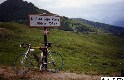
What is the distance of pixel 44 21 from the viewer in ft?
74.3

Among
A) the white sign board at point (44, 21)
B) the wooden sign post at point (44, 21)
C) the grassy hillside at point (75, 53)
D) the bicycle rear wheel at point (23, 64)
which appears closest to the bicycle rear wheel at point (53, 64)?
the grassy hillside at point (75, 53)

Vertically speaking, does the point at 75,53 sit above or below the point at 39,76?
below

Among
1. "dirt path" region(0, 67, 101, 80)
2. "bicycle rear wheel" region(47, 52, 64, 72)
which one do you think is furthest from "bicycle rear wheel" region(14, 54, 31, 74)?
"bicycle rear wheel" region(47, 52, 64, 72)

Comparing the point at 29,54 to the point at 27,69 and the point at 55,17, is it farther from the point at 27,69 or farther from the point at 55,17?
the point at 55,17

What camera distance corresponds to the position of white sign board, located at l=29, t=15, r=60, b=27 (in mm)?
22500

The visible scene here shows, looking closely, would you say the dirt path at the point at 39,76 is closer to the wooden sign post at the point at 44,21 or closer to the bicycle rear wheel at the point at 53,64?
the bicycle rear wheel at the point at 53,64

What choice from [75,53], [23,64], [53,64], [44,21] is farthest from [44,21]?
[75,53]

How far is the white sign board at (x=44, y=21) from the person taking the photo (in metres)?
22.5

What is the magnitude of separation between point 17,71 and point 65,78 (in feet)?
12.9

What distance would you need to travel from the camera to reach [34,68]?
22.9 meters

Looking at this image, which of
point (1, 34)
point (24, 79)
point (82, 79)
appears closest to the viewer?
point (24, 79)

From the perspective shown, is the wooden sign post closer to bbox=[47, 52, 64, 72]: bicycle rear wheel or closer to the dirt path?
bbox=[47, 52, 64, 72]: bicycle rear wheel

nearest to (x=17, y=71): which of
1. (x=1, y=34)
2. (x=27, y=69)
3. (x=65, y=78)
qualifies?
(x=27, y=69)

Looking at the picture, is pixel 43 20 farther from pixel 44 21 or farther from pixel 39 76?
pixel 39 76
